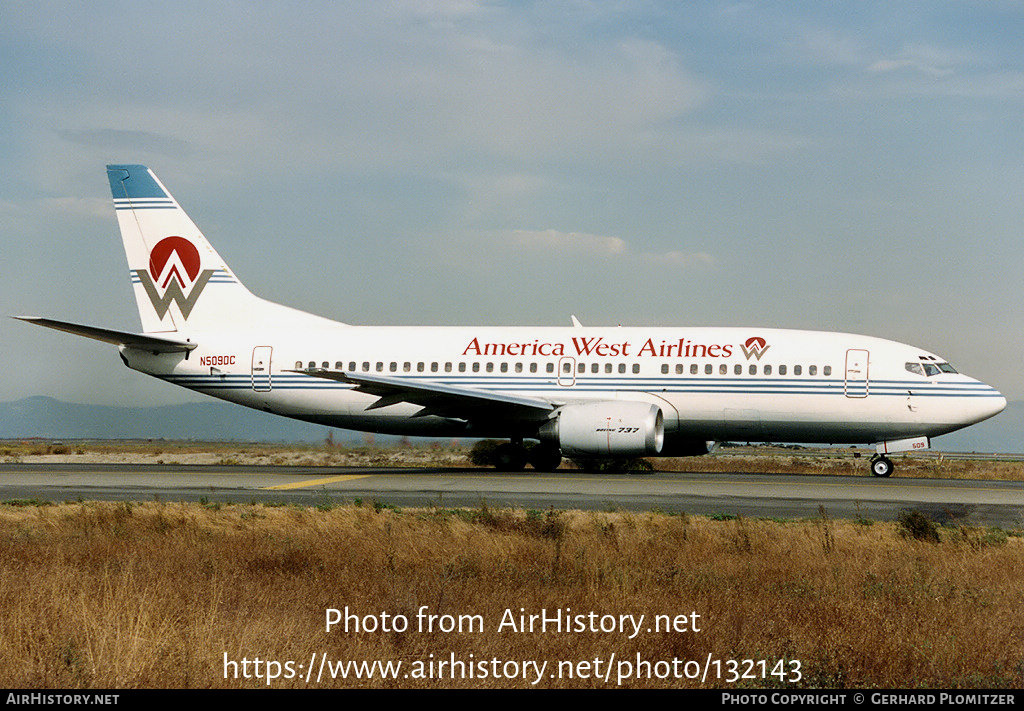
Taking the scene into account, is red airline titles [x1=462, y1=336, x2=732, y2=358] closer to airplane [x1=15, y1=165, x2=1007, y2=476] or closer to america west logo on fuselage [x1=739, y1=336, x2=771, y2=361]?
airplane [x1=15, y1=165, x2=1007, y2=476]

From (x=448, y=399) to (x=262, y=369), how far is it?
21.1ft

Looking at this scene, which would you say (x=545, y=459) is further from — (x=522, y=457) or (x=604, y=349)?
(x=604, y=349)

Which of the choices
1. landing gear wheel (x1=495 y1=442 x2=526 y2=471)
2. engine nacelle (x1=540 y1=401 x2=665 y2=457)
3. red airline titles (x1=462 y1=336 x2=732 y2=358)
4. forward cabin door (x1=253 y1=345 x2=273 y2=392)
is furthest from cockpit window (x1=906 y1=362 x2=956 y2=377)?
forward cabin door (x1=253 y1=345 x2=273 y2=392)

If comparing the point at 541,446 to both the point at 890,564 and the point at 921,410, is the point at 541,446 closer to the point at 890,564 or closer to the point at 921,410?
the point at 921,410

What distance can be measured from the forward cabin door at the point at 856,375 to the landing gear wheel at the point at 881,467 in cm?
188

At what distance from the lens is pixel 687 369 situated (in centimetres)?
2714

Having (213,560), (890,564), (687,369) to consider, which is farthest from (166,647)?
(687,369)

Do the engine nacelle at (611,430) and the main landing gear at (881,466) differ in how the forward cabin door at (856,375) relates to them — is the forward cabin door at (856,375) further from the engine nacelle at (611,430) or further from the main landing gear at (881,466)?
the engine nacelle at (611,430)

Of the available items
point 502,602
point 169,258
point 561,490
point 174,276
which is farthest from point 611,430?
point 502,602

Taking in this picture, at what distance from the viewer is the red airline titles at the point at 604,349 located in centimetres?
2727

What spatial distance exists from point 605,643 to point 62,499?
14021mm

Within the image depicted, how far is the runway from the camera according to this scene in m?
18.4
